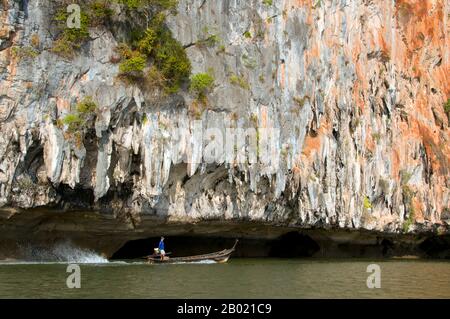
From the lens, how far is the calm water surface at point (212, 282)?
676 inches

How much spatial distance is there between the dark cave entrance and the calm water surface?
8016 millimetres

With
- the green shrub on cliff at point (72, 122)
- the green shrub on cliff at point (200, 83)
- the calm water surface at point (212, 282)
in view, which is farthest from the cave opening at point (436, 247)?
the green shrub on cliff at point (72, 122)

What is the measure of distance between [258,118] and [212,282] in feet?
37.8

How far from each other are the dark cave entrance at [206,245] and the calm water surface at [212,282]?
26.3ft

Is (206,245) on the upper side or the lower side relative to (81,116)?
lower

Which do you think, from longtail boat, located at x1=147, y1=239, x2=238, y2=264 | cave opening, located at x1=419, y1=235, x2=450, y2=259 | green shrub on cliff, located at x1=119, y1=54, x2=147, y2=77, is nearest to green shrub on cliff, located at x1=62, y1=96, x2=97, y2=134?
green shrub on cliff, located at x1=119, y1=54, x2=147, y2=77

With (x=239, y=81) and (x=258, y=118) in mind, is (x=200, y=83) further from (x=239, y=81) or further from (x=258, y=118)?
(x=258, y=118)

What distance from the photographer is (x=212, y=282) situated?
64.5 feet

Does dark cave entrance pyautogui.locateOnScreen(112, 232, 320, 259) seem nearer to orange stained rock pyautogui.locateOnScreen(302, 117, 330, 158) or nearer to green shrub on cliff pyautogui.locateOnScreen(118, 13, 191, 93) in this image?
orange stained rock pyautogui.locateOnScreen(302, 117, 330, 158)

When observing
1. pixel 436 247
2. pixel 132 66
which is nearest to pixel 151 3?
pixel 132 66

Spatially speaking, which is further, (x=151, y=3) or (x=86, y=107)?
(x=151, y=3)

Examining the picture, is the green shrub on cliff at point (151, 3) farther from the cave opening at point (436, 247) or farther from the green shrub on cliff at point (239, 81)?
the cave opening at point (436, 247)

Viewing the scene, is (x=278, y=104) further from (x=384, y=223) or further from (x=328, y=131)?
(x=384, y=223)

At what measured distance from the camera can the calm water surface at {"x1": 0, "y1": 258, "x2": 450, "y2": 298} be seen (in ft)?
56.3
